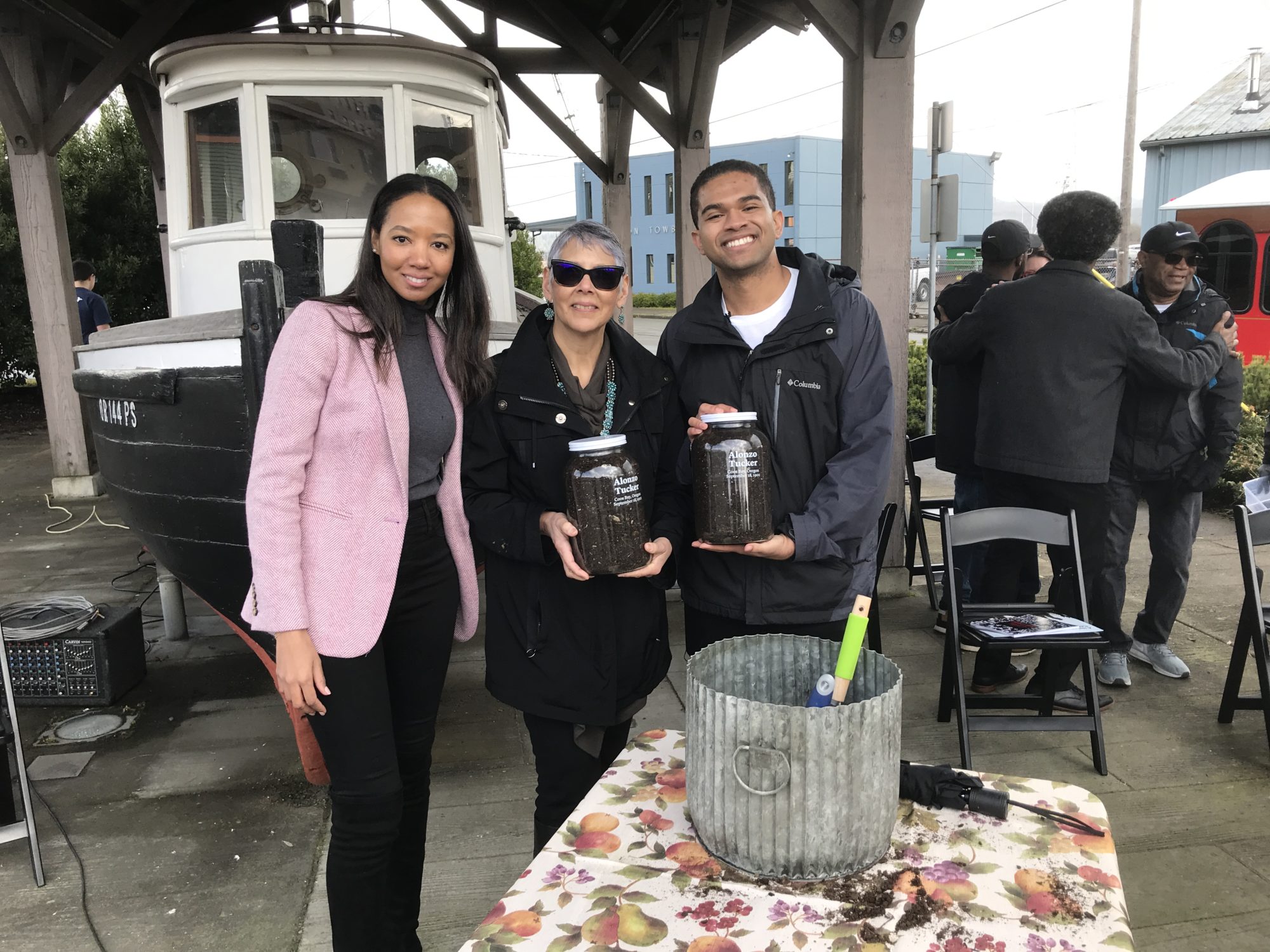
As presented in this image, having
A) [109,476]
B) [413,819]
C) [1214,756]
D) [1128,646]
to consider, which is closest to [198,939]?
[413,819]

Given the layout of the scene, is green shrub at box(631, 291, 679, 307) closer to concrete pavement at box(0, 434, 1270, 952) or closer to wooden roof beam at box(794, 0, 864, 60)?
wooden roof beam at box(794, 0, 864, 60)

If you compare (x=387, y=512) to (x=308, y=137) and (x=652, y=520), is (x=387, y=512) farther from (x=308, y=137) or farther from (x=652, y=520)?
(x=308, y=137)

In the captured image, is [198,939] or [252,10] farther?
[252,10]

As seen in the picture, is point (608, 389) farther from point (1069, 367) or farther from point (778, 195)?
point (778, 195)

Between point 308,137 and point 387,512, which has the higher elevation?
point 308,137

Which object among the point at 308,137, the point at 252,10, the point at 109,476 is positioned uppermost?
the point at 252,10

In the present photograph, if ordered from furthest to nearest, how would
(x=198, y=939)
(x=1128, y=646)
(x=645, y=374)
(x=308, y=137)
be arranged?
(x=308, y=137), (x=1128, y=646), (x=198, y=939), (x=645, y=374)

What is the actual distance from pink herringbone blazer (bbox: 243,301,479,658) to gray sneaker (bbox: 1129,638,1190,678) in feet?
11.9

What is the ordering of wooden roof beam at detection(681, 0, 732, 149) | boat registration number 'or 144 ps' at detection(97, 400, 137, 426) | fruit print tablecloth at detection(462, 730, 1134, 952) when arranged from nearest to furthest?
1. fruit print tablecloth at detection(462, 730, 1134, 952)
2. boat registration number 'or 144 ps' at detection(97, 400, 137, 426)
3. wooden roof beam at detection(681, 0, 732, 149)

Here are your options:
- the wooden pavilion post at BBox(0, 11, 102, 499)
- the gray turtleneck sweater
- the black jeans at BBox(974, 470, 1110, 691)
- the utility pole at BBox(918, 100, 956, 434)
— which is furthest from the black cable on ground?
the utility pole at BBox(918, 100, 956, 434)

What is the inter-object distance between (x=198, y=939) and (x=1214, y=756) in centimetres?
338

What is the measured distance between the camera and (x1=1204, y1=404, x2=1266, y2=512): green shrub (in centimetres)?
730

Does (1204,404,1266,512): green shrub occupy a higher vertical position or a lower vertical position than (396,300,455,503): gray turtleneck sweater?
lower

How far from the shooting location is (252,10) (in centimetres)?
870
